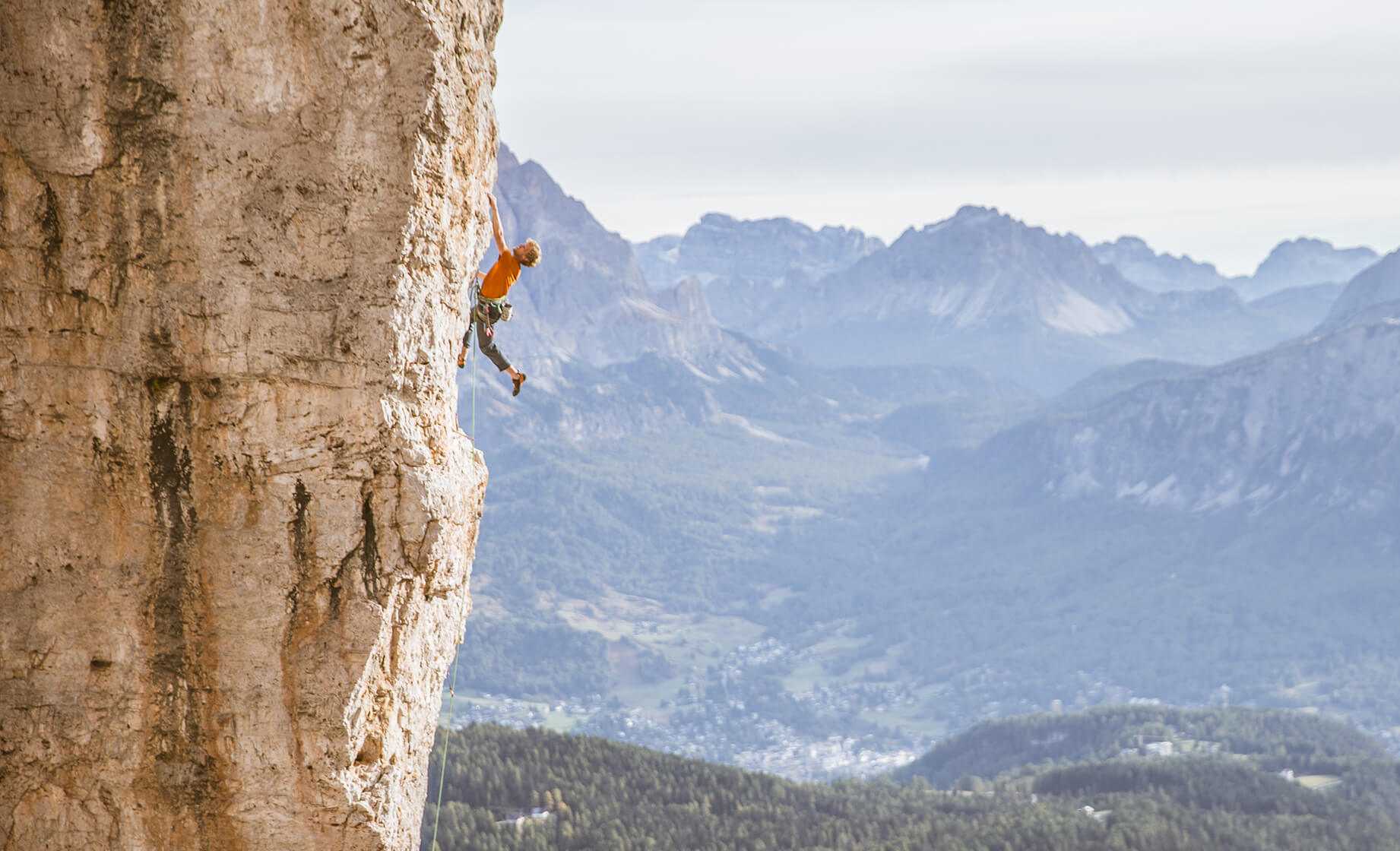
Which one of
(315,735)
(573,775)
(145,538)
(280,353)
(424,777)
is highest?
(280,353)

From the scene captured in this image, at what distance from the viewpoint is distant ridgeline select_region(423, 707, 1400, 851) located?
95938 mm

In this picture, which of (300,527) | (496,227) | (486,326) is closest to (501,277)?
(486,326)

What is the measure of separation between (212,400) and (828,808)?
368 ft

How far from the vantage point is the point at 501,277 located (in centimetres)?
2050

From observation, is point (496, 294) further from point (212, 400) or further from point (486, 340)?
point (212, 400)

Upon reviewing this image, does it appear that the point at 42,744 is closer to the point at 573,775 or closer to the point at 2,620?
the point at 2,620

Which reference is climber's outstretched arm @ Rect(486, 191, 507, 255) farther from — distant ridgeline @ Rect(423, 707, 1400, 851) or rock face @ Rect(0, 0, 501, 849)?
distant ridgeline @ Rect(423, 707, 1400, 851)

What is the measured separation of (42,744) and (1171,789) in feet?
481

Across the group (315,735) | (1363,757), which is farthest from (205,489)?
(1363,757)

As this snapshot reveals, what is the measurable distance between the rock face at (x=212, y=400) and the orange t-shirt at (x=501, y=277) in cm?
306

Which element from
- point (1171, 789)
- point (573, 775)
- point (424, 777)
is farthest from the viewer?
A: point (1171, 789)

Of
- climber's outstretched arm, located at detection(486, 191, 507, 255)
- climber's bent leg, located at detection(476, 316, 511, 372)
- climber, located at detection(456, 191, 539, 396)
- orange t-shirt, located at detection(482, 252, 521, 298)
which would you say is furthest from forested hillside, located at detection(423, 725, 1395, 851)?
climber's outstretched arm, located at detection(486, 191, 507, 255)

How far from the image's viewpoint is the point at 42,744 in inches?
654

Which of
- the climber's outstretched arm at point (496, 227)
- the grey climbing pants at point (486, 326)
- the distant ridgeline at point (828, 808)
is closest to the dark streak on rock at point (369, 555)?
the grey climbing pants at point (486, 326)
